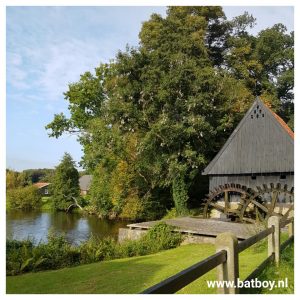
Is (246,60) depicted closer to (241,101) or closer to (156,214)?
(241,101)

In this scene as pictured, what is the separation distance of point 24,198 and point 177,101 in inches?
939

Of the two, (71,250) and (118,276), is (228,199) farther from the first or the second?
(118,276)

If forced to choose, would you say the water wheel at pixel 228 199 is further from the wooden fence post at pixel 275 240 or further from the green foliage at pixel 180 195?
the wooden fence post at pixel 275 240

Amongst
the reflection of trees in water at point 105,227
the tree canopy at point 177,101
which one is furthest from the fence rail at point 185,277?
the reflection of trees in water at point 105,227

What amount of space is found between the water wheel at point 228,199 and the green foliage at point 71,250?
604 cm

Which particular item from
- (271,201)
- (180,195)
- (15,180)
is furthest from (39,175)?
(271,201)

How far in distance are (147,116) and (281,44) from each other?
13.2 meters

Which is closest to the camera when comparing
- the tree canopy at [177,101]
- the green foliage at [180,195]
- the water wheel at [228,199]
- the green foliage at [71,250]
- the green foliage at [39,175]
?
the green foliage at [71,250]

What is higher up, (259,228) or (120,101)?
(120,101)

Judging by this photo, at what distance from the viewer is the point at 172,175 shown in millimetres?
20766

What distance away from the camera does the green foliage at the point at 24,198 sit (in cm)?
3762

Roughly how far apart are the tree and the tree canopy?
349 inches

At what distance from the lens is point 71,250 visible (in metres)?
11.8
